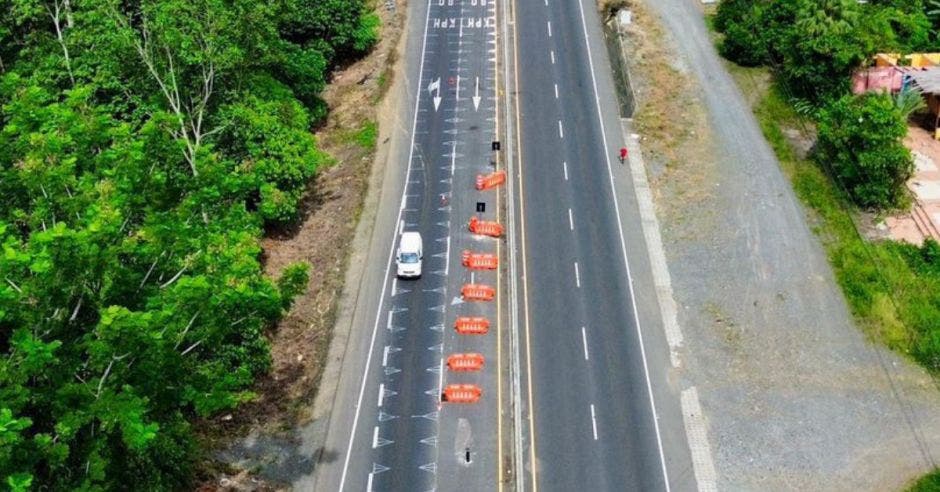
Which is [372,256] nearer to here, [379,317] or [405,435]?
[379,317]

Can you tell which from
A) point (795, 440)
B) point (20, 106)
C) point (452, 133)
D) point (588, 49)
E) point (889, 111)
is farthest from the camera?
point (588, 49)

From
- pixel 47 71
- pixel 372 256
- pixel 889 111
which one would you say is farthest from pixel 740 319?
pixel 47 71

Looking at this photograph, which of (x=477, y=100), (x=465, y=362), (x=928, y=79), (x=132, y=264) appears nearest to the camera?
(x=132, y=264)

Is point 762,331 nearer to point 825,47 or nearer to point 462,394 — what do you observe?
point 462,394

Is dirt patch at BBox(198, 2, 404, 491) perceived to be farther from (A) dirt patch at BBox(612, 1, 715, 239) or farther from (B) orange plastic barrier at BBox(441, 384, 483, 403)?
(A) dirt patch at BBox(612, 1, 715, 239)

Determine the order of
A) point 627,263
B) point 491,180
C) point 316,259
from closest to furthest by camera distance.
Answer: point 627,263
point 316,259
point 491,180

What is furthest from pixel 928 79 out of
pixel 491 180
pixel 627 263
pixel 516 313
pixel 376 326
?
pixel 376 326

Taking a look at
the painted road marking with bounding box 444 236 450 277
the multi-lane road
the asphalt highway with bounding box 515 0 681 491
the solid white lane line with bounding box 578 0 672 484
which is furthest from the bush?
the painted road marking with bounding box 444 236 450 277
